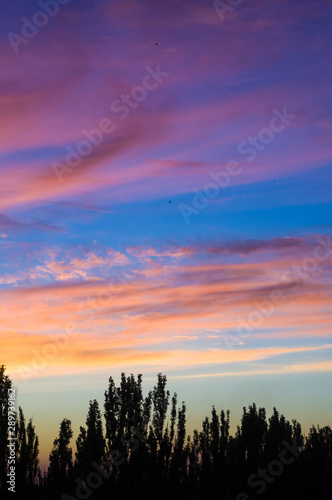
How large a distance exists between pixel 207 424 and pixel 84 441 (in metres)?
24.3

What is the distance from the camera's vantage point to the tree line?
4925 cm

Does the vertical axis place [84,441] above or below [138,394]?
below

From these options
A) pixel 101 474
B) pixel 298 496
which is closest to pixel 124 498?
pixel 101 474

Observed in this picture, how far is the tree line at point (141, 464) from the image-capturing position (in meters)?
49.2

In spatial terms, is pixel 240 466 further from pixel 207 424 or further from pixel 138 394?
pixel 138 394

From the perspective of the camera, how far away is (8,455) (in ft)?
168

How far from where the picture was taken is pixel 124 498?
46844 millimetres

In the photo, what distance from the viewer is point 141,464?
5272 cm

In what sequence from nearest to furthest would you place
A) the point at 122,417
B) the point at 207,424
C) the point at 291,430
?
the point at 122,417 < the point at 207,424 < the point at 291,430

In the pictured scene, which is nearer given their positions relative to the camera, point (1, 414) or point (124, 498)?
point (124, 498)

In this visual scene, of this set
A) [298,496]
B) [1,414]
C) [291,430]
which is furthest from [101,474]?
[291,430]

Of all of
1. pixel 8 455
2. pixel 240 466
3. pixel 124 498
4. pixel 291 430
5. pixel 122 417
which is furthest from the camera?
pixel 291 430

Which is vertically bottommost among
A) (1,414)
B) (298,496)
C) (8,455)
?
(298,496)

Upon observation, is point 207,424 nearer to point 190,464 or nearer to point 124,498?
point 190,464
